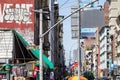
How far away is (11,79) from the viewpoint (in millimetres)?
33094

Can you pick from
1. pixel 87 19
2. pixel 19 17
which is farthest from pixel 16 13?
pixel 87 19

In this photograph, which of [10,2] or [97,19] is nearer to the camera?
[97,19]

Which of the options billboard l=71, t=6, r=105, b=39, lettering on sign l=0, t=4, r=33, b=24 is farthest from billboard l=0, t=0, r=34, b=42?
billboard l=71, t=6, r=105, b=39

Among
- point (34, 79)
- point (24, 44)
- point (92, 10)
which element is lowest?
point (34, 79)

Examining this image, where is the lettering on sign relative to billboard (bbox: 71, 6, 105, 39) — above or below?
above

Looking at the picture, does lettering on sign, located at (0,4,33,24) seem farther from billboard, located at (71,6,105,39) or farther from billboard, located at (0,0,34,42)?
billboard, located at (71,6,105,39)

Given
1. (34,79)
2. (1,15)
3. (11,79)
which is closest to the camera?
(11,79)

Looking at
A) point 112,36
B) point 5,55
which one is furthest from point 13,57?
point 112,36

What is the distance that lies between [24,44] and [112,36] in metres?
98.1

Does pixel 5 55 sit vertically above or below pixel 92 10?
below

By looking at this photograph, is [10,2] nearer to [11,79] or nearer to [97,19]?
[11,79]

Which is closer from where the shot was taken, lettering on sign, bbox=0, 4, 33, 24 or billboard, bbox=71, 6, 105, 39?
billboard, bbox=71, 6, 105, 39

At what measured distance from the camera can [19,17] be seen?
44594 millimetres

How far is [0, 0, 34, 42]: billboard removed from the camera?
44.5m
